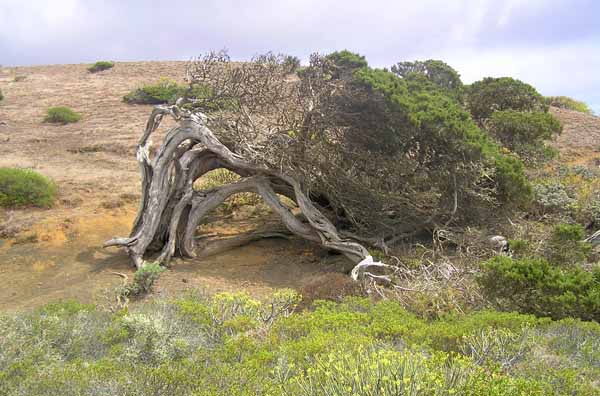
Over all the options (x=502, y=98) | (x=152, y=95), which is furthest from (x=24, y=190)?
(x=152, y=95)

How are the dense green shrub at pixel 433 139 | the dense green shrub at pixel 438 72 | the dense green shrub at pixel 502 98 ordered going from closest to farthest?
the dense green shrub at pixel 433 139 < the dense green shrub at pixel 502 98 < the dense green shrub at pixel 438 72

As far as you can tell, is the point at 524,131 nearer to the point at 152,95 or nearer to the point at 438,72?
the point at 438,72

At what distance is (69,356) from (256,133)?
227 inches

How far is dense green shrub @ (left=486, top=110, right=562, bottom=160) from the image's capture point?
12742 mm

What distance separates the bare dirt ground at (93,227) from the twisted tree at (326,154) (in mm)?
828

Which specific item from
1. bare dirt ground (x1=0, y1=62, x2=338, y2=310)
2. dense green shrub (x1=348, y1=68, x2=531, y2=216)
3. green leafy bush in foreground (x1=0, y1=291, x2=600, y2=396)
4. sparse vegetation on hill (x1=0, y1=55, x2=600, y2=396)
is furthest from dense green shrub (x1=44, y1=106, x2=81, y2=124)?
green leafy bush in foreground (x1=0, y1=291, x2=600, y2=396)

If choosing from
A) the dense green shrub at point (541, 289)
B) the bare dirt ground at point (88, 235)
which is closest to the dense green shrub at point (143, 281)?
the bare dirt ground at point (88, 235)

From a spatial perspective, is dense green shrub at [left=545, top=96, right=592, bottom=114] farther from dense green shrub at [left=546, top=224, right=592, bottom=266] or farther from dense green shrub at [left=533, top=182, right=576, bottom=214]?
dense green shrub at [left=546, top=224, right=592, bottom=266]

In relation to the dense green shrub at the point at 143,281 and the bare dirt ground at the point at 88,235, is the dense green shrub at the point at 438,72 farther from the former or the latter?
the dense green shrub at the point at 143,281

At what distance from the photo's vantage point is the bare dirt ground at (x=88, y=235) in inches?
348

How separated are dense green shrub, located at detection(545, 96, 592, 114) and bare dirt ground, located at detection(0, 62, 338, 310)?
2361 cm

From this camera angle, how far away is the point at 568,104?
2900 centimetres

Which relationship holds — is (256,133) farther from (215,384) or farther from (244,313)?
(215,384)

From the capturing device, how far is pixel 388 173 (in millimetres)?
9453
